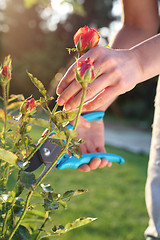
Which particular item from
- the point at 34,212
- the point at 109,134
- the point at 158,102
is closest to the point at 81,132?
the point at 158,102

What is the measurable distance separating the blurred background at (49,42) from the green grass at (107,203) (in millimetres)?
7248

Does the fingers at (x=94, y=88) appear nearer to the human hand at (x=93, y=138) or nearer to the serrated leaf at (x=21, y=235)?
the serrated leaf at (x=21, y=235)

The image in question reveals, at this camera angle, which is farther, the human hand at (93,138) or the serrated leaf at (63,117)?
the human hand at (93,138)

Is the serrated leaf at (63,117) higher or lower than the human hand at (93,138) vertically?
higher

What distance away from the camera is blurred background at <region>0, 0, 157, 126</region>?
1124cm

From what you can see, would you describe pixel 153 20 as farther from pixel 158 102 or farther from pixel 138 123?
pixel 138 123

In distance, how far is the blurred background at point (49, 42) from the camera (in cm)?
1124

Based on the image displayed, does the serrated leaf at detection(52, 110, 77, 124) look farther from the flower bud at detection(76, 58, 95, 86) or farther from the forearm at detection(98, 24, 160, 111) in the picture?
the forearm at detection(98, 24, 160, 111)

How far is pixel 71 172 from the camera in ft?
11.2

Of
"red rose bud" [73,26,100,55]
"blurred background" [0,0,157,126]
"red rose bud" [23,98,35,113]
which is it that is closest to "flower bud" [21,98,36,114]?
"red rose bud" [23,98,35,113]

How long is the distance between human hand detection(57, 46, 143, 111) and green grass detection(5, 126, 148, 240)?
4.36 ft

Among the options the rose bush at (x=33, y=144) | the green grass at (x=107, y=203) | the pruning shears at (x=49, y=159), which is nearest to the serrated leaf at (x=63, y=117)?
the rose bush at (x=33, y=144)

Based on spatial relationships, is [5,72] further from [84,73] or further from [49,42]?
[49,42]

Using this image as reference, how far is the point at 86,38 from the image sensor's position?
514 mm
